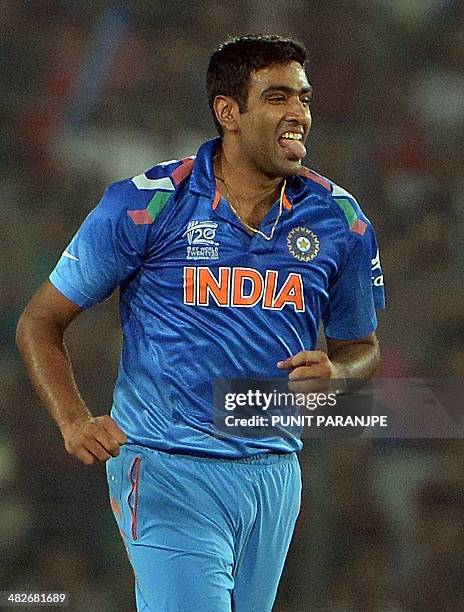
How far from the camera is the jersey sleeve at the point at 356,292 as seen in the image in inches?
89.3

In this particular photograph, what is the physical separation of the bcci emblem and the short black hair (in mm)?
253

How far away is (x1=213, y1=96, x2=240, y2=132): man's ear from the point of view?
227 cm

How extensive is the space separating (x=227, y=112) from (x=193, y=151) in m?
0.55

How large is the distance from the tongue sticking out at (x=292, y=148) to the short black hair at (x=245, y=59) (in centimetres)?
11

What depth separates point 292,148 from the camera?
219 centimetres

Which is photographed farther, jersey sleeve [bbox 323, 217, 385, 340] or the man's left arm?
jersey sleeve [bbox 323, 217, 385, 340]

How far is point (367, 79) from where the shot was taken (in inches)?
113

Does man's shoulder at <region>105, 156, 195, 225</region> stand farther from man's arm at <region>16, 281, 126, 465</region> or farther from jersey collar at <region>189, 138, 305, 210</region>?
man's arm at <region>16, 281, 126, 465</region>

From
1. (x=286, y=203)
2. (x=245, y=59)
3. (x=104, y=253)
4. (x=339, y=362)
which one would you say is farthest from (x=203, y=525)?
(x=245, y=59)

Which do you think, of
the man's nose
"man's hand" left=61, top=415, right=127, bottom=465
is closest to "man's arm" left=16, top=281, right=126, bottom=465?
"man's hand" left=61, top=415, right=127, bottom=465

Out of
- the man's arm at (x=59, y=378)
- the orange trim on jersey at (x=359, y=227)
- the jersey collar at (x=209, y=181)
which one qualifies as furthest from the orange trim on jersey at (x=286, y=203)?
the man's arm at (x=59, y=378)

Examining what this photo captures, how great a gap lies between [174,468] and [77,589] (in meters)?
0.88

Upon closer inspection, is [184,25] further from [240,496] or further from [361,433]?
[240,496]

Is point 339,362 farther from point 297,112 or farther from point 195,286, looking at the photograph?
point 297,112
